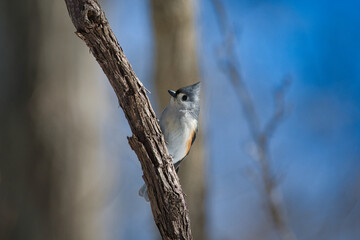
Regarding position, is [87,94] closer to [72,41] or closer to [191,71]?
[72,41]

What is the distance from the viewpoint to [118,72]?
0.83 meters

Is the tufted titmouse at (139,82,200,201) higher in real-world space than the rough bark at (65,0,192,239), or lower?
higher

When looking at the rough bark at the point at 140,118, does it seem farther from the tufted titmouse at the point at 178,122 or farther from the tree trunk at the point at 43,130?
the tree trunk at the point at 43,130

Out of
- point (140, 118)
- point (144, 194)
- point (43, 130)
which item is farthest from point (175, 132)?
point (43, 130)

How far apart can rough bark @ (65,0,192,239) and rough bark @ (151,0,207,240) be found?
135 cm

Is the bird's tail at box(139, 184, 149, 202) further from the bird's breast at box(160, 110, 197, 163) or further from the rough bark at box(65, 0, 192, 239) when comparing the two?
the rough bark at box(65, 0, 192, 239)

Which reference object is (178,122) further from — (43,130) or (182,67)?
(43,130)

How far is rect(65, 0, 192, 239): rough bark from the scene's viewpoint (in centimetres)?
80

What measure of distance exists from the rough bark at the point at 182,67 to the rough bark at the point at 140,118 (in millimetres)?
1348

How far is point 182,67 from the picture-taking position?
228cm

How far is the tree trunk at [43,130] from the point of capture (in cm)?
282

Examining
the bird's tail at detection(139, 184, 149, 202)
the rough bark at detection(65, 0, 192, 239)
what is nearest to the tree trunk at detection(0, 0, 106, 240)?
the bird's tail at detection(139, 184, 149, 202)

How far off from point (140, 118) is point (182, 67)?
145cm

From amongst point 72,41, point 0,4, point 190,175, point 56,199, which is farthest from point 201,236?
point 0,4
